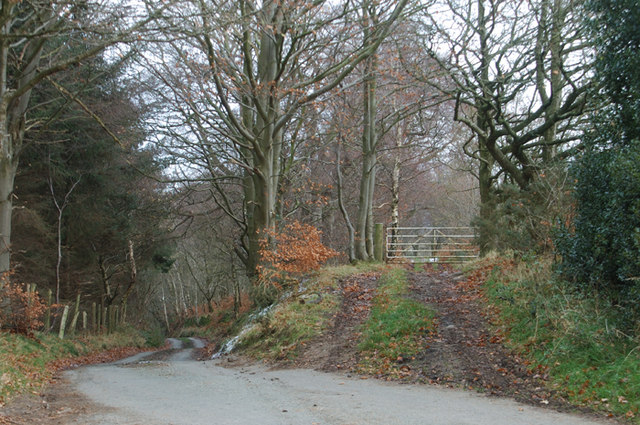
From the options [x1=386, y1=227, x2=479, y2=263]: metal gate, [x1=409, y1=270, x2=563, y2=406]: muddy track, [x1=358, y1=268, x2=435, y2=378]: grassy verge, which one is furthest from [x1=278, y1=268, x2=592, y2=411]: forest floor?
[x1=386, y1=227, x2=479, y2=263]: metal gate

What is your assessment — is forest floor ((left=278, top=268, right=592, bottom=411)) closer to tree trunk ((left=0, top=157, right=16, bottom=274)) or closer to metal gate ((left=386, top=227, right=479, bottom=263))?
metal gate ((left=386, top=227, right=479, bottom=263))

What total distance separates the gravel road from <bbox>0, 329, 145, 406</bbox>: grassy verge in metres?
0.90

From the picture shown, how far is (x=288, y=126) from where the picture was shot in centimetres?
2036

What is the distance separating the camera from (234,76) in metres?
14.1

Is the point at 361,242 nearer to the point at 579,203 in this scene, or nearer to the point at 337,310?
the point at 337,310

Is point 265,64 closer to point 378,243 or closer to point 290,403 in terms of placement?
point 378,243

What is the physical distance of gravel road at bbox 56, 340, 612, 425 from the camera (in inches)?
223

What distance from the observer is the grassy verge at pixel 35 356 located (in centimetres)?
766

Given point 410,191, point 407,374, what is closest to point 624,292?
→ point 407,374

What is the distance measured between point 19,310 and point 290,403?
9.40 meters

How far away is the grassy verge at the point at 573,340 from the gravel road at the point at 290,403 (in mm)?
686

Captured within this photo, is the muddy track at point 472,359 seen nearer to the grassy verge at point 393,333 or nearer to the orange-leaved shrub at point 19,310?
the grassy verge at point 393,333

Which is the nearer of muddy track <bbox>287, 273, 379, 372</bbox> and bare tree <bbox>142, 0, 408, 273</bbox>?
muddy track <bbox>287, 273, 379, 372</bbox>

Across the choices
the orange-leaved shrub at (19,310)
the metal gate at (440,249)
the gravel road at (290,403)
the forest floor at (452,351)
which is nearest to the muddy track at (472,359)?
the forest floor at (452,351)
